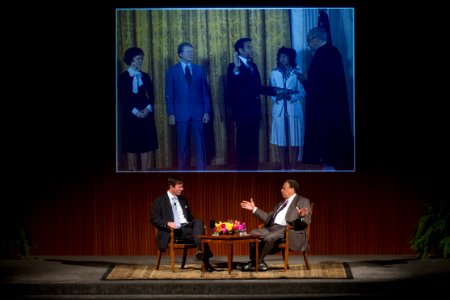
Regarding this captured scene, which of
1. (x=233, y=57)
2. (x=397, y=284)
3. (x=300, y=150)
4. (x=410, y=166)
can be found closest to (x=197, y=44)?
(x=233, y=57)

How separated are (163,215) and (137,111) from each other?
1607 millimetres

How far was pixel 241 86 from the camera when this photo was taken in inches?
505

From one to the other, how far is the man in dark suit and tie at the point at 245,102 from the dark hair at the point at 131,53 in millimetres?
978

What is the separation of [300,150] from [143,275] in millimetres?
2541

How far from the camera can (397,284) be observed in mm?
10570

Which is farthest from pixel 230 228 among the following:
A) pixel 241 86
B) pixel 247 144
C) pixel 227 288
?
pixel 241 86

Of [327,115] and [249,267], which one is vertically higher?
[327,115]

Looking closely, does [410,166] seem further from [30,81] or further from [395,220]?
[30,81]

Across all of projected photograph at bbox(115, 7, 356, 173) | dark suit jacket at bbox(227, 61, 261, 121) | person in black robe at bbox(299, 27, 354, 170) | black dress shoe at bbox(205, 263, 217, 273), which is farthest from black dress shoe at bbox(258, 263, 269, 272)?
dark suit jacket at bbox(227, 61, 261, 121)

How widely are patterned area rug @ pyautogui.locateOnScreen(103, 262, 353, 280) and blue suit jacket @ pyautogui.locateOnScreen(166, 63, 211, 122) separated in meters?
1.80

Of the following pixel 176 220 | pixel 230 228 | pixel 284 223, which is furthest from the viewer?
pixel 176 220

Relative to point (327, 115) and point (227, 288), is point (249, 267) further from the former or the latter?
point (327, 115)

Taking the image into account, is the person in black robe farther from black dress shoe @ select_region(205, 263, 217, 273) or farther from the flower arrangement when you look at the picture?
black dress shoe @ select_region(205, 263, 217, 273)

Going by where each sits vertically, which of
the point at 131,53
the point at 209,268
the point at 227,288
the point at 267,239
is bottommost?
the point at 227,288
